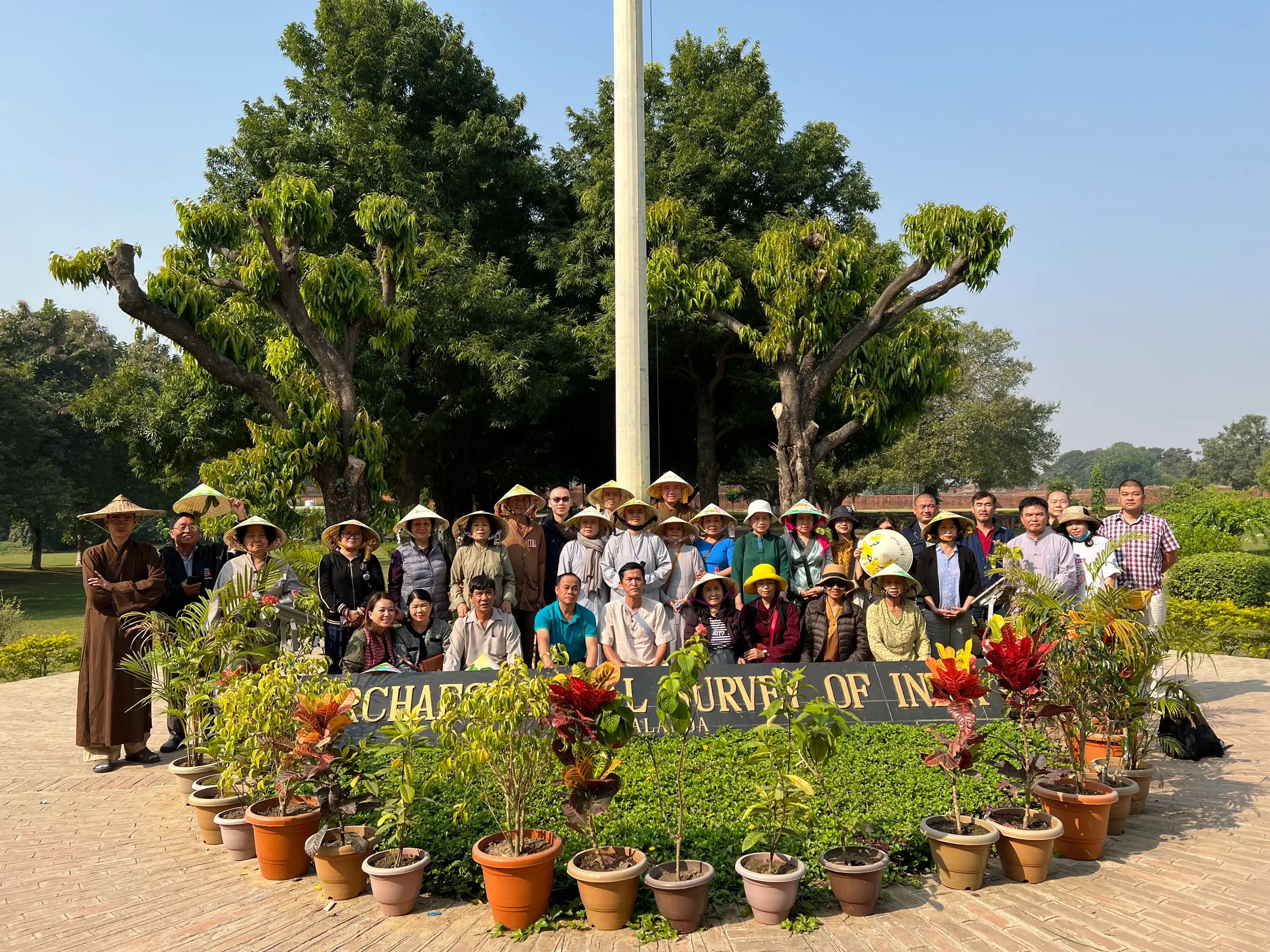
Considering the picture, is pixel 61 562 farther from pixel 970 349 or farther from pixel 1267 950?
pixel 1267 950

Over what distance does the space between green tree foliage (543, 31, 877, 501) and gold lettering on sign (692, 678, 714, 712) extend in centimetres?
→ 1054

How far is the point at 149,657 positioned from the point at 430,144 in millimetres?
15299

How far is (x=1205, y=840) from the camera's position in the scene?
16.8 ft

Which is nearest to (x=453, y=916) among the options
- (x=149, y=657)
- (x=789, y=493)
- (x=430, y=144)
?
(x=149, y=657)

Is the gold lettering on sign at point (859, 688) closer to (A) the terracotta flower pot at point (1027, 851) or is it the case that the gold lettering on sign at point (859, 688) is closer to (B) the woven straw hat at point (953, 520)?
(B) the woven straw hat at point (953, 520)

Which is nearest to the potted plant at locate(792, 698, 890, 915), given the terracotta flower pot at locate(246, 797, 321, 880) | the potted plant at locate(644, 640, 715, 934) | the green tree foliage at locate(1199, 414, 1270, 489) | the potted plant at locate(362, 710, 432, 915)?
the potted plant at locate(644, 640, 715, 934)

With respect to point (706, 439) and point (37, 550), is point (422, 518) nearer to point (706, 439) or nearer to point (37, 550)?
point (706, 439)

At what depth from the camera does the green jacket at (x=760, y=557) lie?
7949mm

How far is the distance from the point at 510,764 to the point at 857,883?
159 cm

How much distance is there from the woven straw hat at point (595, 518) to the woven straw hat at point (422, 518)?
110 centimetres

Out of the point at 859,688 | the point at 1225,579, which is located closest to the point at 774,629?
the point at 859,688

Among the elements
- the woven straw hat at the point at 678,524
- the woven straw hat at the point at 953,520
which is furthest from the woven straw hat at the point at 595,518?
the woven straw hat at the point at 953,520

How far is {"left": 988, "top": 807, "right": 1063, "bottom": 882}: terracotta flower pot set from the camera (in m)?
4.47

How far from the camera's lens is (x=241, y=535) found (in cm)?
739
